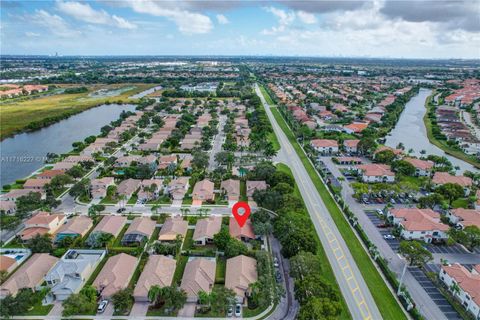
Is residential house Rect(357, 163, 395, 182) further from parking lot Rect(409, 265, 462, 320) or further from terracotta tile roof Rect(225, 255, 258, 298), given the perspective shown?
terracotta tile roof Rect(225, 255, 258, 298)

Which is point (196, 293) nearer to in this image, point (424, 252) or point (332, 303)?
point (332, 303)

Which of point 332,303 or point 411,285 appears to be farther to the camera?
point 411,285

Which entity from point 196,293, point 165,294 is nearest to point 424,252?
point 196,293

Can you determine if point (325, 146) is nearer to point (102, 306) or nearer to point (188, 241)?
point (188, 241)

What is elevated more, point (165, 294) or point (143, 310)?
point (165, 294)

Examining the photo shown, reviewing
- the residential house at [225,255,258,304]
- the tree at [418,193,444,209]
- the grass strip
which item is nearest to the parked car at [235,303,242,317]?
the residential house at [225,255,258,304]

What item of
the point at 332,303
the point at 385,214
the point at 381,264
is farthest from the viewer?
the point at 385,214
